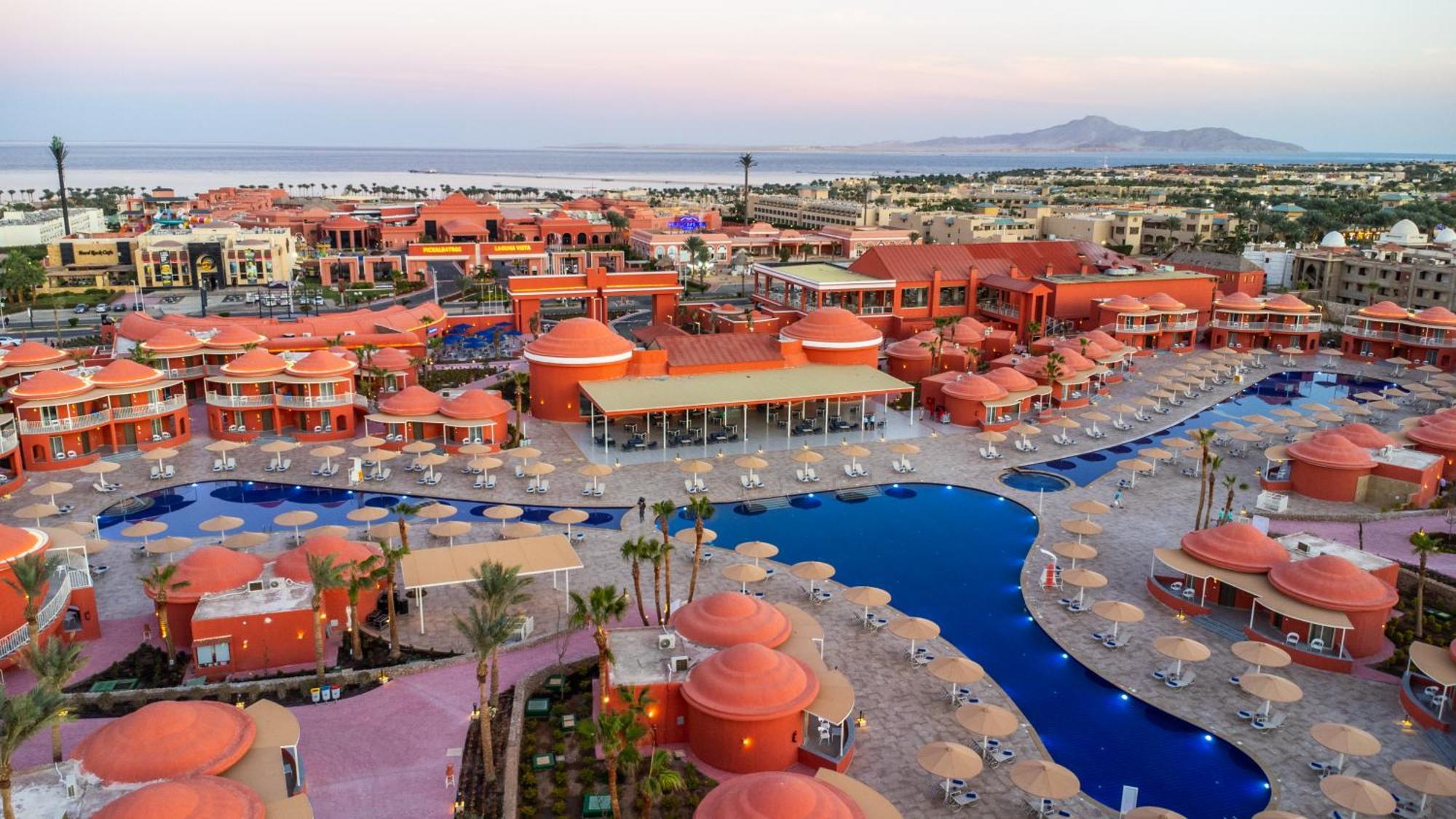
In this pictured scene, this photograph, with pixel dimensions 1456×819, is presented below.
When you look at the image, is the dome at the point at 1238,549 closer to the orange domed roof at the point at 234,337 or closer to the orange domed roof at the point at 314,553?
the orange domed roof at the point at 314,553

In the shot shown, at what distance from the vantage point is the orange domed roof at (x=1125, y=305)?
222ft

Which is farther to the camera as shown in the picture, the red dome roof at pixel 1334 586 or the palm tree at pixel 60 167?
the palm tree at pixel 60 167

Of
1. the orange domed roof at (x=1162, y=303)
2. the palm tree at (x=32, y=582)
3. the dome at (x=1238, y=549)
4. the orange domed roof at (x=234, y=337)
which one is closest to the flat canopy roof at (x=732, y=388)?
the dome at (x=1238, y=549)

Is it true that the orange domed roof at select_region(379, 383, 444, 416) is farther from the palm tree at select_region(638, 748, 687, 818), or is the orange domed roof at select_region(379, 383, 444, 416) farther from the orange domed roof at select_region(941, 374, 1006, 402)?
the palm tree at select_region(638, 748, 687, 818)

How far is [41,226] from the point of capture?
108 m

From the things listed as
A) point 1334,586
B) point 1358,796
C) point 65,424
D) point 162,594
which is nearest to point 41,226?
point 65,424

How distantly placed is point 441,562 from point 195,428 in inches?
1075

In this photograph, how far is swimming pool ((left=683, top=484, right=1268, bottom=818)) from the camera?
22.6 metres

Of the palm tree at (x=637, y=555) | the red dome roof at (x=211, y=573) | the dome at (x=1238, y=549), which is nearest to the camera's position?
the palm tree at (x=637, y=555)

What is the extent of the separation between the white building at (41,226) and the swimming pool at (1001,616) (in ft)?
336

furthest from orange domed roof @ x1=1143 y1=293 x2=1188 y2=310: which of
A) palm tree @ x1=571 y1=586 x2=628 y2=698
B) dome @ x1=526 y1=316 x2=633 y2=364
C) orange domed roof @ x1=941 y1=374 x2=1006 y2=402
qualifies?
palm tree @ x1=571 y1=586 x2=628 y2=698

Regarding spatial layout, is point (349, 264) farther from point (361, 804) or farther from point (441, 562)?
point (361, 804)

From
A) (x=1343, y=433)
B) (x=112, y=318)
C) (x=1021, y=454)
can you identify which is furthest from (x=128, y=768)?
(x=112, y=318)

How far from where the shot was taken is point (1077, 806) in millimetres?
21188
